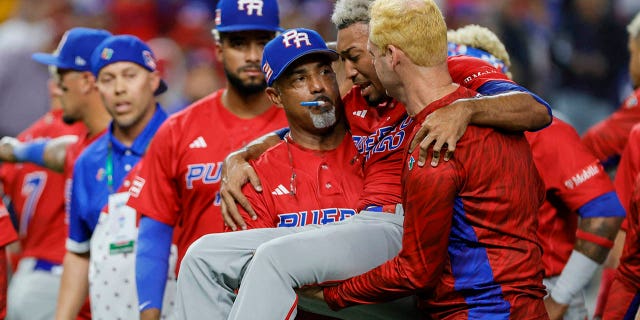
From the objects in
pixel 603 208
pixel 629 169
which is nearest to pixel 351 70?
pixel 603 208

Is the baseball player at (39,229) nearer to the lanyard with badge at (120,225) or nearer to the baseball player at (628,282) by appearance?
the lanyard with badge at (120,225)

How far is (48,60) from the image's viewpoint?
636 centimetres

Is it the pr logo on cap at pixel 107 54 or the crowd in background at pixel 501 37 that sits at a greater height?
the pr logo on cap at pixel 107 54

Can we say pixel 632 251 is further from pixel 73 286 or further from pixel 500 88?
pixel 73 286

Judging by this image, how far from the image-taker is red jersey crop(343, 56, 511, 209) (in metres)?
3.98

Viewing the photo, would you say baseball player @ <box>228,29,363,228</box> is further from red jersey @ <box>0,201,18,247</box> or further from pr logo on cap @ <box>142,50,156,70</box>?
pr logo on cap @ <box>142,50,156,70</box>

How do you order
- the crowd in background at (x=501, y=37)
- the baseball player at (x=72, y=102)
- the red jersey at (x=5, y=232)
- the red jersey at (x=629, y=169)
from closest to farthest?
the red jersey at (x=5, y=232) → the red jersey at (x=629, y=169) → the baseball player at (x=72, y=102) → the crowd in background at (x=501, y=37)

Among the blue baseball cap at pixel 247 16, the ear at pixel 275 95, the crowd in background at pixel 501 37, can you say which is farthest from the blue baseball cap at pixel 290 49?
the crowd in background at pixel 501 37

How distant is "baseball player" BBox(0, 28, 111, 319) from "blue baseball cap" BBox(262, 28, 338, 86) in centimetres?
214

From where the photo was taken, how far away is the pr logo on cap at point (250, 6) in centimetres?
516

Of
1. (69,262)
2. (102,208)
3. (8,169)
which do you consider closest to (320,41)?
(102,208)

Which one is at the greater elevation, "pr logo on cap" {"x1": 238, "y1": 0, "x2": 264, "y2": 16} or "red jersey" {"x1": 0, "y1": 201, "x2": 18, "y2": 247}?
"pr logo on cap" {"x1": 238, "y1": 0, "x2": 264, "y2": 16}

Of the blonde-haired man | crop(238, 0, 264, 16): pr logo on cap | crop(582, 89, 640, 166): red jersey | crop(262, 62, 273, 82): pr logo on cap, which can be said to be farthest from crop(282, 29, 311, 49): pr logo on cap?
crop(582, 89, 640, 166): red jersey

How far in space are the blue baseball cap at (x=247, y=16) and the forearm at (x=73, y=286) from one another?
1.51m
